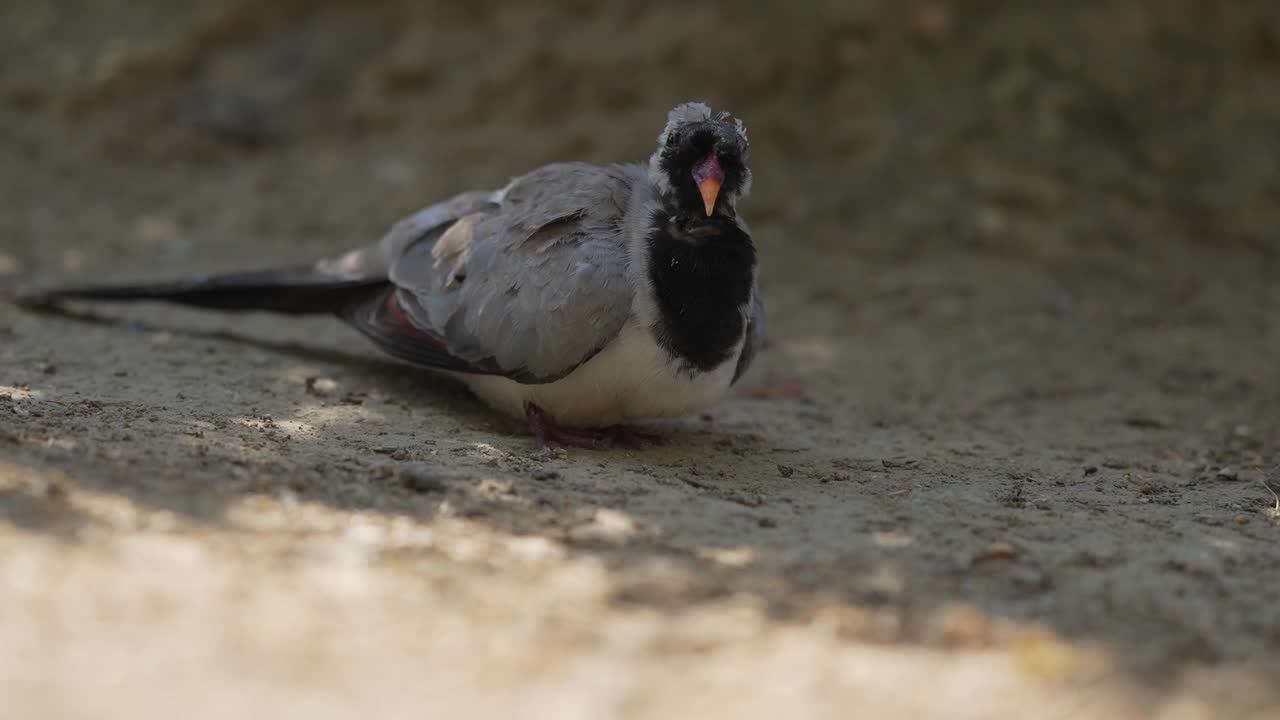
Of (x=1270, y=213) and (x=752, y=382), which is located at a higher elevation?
(x=1270, y=213)

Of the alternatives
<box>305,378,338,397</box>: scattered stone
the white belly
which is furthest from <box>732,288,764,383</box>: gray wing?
<box>305,378,338,397</box>: scattered stone

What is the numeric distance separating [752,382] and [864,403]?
1.67 ft

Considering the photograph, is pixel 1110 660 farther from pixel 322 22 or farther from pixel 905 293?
pixel 322 22

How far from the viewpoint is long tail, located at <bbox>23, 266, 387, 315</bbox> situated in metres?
4.54

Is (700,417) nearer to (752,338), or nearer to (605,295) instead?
(752,338)

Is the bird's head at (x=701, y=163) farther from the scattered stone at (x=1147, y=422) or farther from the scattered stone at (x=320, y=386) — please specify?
the scattered stone at (x=1147, y=422)

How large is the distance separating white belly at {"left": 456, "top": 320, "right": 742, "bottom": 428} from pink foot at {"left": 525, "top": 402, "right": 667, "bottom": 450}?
30mm

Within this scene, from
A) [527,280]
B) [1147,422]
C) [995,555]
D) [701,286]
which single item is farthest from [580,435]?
[1147,422]

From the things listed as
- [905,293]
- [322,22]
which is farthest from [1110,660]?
[322,22]

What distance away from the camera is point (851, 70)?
7.23 meters

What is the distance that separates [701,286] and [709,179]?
317 mm

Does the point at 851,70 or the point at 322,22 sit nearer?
the point at 851,70

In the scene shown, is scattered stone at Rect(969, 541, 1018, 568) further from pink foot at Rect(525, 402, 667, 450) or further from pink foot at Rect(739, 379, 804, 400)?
pink foot at Rect(739, 379, 804, 400)

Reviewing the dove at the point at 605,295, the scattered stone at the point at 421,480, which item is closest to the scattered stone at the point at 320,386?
the dove at the point at 605,295
